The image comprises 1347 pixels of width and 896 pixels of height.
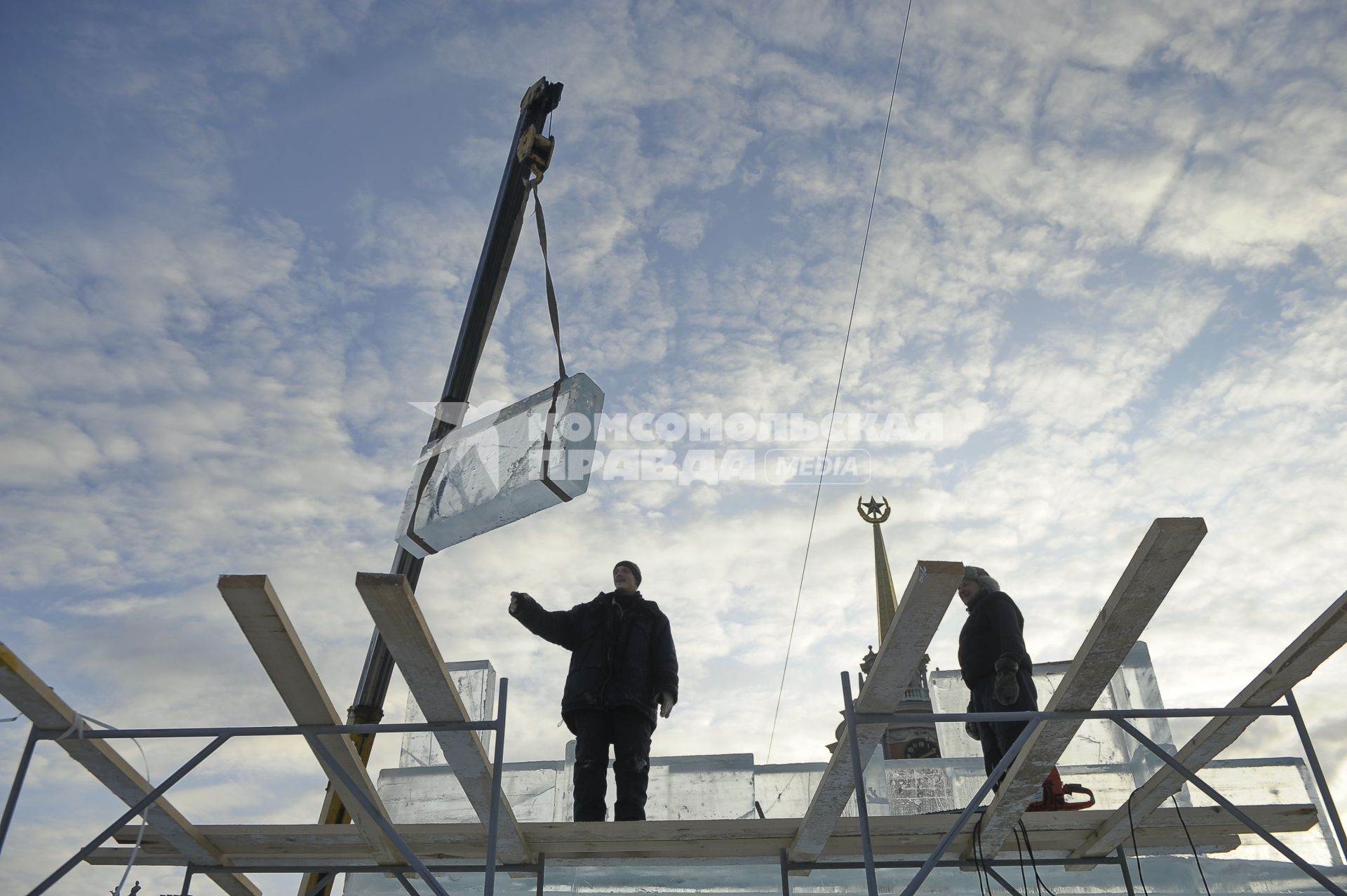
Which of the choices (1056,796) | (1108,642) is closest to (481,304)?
(1056,796)

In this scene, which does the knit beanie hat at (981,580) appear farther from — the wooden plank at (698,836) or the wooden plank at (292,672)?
the wooden plank at (292,672)

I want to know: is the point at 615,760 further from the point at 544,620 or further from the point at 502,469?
the point at 502,469

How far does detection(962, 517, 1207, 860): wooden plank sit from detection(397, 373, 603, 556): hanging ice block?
2.32 meters

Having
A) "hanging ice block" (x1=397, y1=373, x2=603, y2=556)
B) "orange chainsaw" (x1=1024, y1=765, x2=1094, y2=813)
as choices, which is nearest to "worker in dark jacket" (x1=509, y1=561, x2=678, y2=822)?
"hanging ice block" (x1=397, y1=373, x2=603, y2=556)

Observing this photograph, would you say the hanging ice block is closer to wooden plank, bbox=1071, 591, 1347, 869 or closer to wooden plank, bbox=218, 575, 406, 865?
wooden plank, bbox=218, 575, 406, 865

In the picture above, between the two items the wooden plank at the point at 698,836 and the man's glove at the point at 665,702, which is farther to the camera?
the man's glove at the point at 665,702

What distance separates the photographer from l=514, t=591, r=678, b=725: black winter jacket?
5.78m

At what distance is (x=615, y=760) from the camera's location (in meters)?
5.67

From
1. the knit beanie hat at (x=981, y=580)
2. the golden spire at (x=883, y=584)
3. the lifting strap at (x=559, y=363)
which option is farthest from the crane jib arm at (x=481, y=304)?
the golden spire at (x=883, y=584)

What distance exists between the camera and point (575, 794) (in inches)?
223

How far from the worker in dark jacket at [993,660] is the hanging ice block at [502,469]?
7.91 feet

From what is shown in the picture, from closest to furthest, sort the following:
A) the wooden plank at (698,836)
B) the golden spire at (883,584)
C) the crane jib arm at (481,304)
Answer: the wooden plank at (698,836) < the crane jib arm at (481,304) < the golden spire at (883,584)

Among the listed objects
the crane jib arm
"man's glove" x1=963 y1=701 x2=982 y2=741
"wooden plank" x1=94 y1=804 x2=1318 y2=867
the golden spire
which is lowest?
"wooden plank" x1=94 y1=804 x2=1318 y2=867

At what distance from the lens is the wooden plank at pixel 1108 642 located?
11.4 ft
